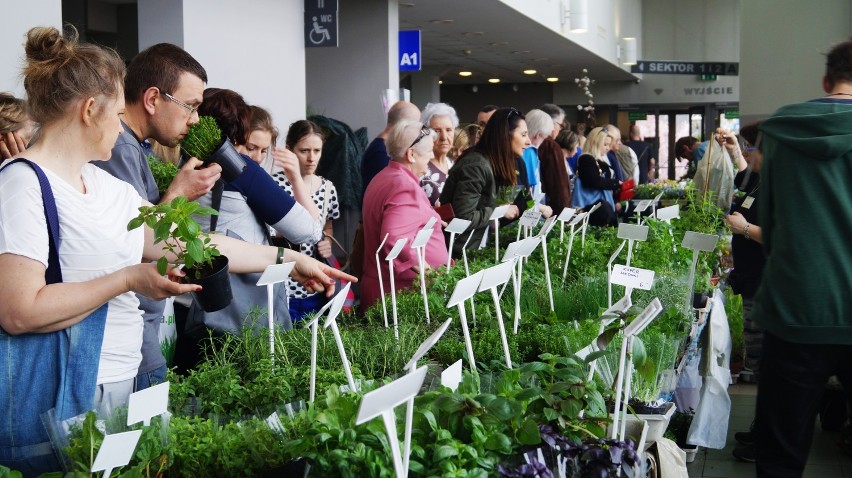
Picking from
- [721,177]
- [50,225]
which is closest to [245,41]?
[721,177]

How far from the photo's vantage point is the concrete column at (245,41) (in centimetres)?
521

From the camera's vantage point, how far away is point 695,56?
22953 mm

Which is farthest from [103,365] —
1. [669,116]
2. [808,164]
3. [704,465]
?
[669,116]

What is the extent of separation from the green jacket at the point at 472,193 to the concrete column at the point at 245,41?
4.99ft

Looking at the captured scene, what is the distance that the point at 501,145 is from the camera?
18.9ft

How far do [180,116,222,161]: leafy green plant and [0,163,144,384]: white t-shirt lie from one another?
61 cm

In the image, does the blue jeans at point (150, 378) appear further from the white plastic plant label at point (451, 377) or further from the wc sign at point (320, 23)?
the wc sign at point (320, 23)

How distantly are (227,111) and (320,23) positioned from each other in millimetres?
4129

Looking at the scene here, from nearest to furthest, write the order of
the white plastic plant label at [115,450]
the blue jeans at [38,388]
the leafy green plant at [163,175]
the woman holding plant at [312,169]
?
the white plastic plant label at [115,450] < the blue jeans at [38,388] < the leafy green plant at [163,175] < the woman holding plant at [312,169]

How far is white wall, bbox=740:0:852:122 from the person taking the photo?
29.8 feet

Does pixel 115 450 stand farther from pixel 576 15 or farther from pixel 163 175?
pixel 576 15

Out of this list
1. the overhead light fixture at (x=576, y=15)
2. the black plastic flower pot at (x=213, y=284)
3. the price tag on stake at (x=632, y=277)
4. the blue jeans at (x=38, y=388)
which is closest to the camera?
the blue jeans at (x=38, y=388)

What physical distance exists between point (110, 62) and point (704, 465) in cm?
342

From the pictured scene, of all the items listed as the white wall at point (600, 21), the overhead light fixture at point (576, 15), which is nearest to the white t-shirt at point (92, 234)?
the white wall at point (600, 21)
